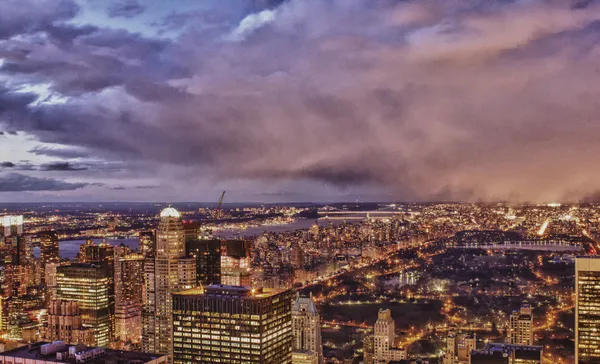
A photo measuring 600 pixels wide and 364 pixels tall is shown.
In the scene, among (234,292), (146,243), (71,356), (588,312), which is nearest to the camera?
(71,356)

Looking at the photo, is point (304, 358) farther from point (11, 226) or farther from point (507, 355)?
point (11, 226)

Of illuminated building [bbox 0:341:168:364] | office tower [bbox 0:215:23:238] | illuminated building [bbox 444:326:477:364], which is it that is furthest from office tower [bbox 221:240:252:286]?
office tower [bbox 0:215:23:238]

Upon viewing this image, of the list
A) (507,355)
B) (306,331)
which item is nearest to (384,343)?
(306,331)

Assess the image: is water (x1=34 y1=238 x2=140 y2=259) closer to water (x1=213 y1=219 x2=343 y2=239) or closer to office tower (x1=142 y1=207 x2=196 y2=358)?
water (x1=213 y1=219 x2=343 y2=239)

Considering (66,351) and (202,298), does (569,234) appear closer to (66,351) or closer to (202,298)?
(202,298)

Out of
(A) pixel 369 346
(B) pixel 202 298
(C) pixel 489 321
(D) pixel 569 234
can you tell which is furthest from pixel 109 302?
(D) pixel 569 234

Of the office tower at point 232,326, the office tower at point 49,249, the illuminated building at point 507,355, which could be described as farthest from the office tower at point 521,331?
the office tower at point 49,249
